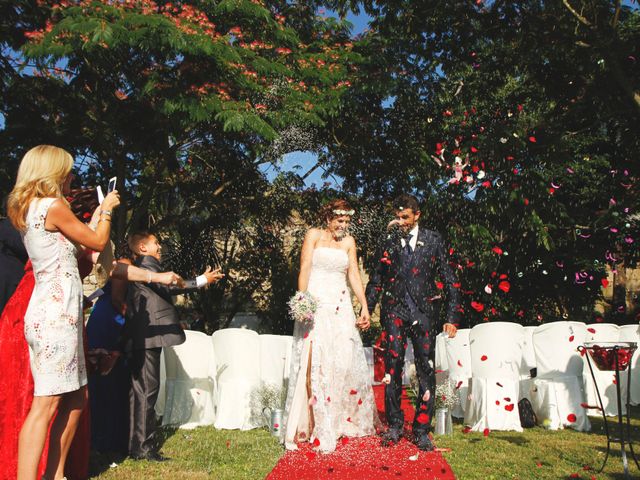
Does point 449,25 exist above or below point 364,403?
above

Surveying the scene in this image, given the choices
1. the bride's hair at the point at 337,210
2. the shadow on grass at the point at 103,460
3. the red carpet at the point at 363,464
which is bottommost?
the shadow on grass at the point at 103,460

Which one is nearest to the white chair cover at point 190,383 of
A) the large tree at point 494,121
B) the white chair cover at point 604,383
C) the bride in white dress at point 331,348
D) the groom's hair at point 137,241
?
the bride in white dress at point 331,348

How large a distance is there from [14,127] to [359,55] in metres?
6.60

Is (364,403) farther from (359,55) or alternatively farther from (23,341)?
(359,55)

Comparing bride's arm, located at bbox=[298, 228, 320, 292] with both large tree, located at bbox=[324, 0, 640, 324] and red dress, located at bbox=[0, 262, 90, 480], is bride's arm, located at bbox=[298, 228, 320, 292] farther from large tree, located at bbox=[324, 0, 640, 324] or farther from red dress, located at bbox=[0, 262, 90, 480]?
large tree, located at bbox=[324, 0, 640, 324]

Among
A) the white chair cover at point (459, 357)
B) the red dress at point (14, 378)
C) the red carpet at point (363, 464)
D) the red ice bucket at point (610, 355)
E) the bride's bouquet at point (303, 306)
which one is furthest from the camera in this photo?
the white chair cover at point (459, 357)

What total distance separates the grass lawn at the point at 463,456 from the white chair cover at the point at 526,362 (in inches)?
33.2

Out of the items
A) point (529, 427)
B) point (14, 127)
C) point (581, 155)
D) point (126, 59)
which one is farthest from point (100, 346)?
point (581, 155)

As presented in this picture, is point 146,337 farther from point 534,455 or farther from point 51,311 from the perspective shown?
point 534,455

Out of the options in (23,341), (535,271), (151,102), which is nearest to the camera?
(23,341)

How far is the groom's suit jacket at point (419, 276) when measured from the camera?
17.7ft

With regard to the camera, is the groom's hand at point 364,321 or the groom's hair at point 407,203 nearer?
the groom's hair at point 407,203

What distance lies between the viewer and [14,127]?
1115 cm

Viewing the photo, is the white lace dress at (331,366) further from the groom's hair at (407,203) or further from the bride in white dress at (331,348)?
the groom's hair at (407,203)
